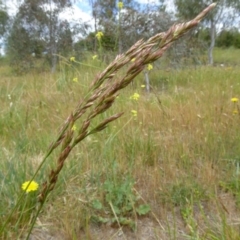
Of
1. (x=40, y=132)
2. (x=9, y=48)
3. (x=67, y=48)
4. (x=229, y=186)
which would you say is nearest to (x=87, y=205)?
(x=229, y=186)

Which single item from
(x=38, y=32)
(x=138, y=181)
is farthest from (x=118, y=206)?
(x=38, y=32)

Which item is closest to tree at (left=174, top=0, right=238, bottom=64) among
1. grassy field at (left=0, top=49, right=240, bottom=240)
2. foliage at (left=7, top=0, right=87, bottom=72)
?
foliage at (left=7, top=0, right=87, bottom=72)

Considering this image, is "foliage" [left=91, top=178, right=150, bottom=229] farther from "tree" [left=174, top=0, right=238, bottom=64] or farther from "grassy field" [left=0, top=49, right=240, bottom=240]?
"tree" [left=174, top=0, right=238, bottom=64]

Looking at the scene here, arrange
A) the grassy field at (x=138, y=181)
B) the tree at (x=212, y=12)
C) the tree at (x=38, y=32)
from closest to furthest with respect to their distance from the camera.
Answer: the grassy field at (x=138, y=181), the tree at (x=38, y=32), the tree at (x=212, y=12)

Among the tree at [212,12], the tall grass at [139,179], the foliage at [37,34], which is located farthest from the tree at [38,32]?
the tall grass at [139,179]

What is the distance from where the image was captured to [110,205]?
937 millimetres

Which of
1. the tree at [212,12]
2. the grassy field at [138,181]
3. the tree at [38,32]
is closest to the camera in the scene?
the grassy field at [138,181]

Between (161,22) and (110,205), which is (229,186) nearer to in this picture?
(110,205)

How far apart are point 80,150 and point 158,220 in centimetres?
54

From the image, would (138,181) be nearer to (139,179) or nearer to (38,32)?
(139,179)

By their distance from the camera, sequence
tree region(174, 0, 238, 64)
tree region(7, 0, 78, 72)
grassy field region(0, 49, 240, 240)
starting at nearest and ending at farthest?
grassy field region(0, 49, 240, 240), tree region(7, 0, 78, 72), tree region(174, 0, 238, 64)

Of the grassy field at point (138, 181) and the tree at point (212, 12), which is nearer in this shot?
the grassy field at point (138, 181)

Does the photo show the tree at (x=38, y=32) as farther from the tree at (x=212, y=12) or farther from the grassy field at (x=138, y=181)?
the grassy field at (x=138, y=181)

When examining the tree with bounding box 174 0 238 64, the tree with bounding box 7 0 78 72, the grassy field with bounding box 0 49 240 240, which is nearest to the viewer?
the grassy field with bounding box 0 49 240 240
